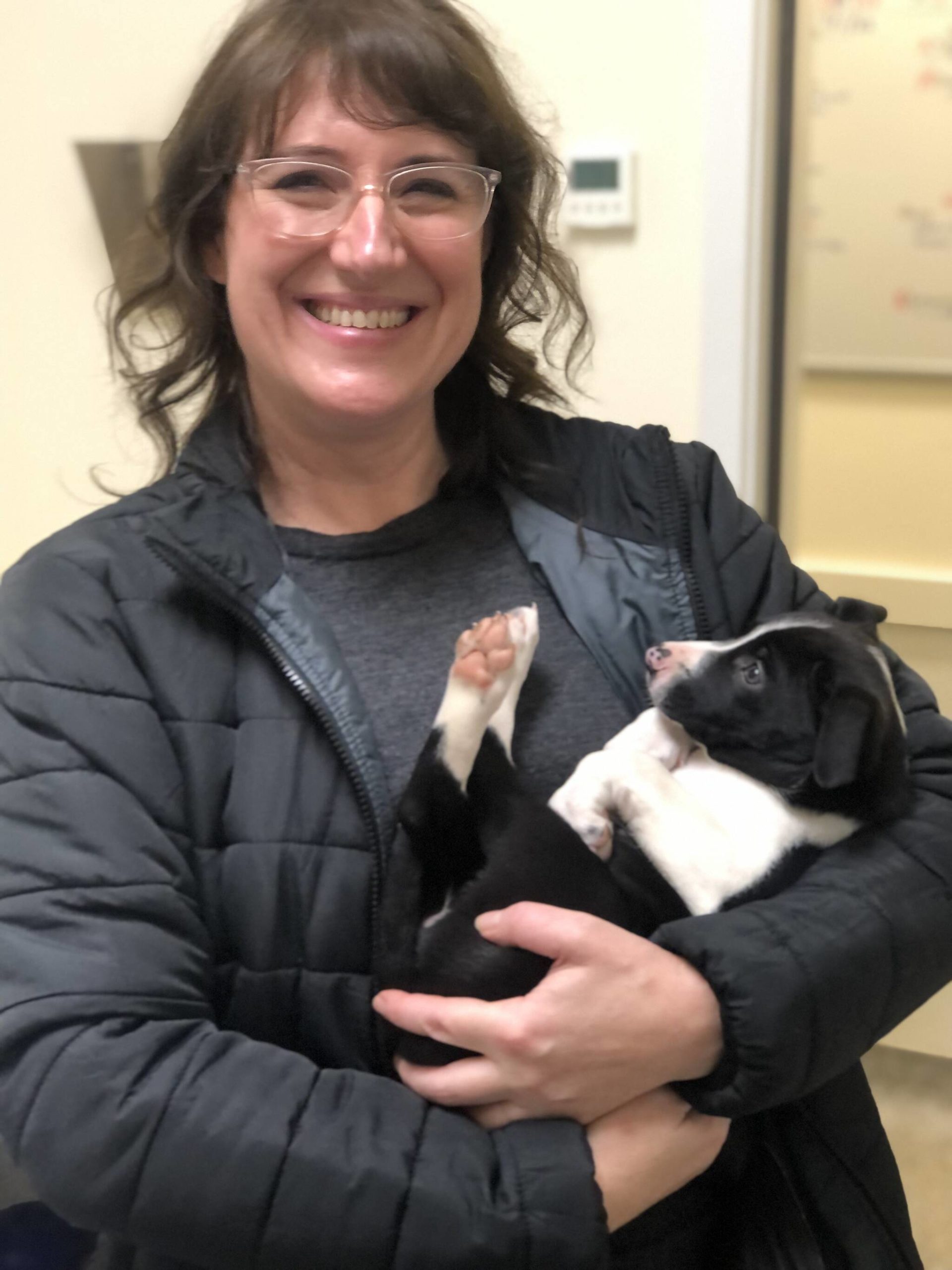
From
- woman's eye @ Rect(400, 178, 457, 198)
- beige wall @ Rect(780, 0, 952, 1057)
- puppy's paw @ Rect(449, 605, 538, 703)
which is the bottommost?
beige wall @ Rect(780, 0, 952, 1057)

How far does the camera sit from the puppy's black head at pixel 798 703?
43.3 inches

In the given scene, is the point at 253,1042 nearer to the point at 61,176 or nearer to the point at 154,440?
the point at 154,440

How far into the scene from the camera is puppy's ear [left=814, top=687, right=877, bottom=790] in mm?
1055

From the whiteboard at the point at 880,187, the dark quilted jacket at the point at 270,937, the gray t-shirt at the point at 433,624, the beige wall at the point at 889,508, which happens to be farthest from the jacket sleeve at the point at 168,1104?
the whiteboard at the point at 880,187

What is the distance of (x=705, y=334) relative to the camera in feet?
6.22

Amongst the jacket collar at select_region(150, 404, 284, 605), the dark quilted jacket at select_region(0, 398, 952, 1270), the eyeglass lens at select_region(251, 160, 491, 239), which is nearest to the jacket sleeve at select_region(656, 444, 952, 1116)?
the dark quilted jacket at select_region(0, 398, 952, 1270)

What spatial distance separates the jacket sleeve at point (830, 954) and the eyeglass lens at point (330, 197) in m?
0.72

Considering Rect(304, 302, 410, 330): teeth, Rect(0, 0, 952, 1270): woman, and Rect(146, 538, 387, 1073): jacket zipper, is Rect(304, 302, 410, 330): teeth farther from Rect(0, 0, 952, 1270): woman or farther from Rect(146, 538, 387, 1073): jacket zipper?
Rect(146, 538, 387, 1073): jacket zipper

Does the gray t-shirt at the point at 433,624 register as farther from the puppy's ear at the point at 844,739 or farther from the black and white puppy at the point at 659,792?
the puppy's ear at the point at 844,739

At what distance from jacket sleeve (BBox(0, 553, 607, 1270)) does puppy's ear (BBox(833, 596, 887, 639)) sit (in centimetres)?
68

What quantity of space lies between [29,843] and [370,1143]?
35 cm

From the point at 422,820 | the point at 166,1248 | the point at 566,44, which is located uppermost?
the point at 566,44

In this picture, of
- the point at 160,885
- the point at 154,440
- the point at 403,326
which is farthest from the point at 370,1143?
the point at 154,440

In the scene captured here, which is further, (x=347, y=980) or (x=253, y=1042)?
(x=347, y=980)
